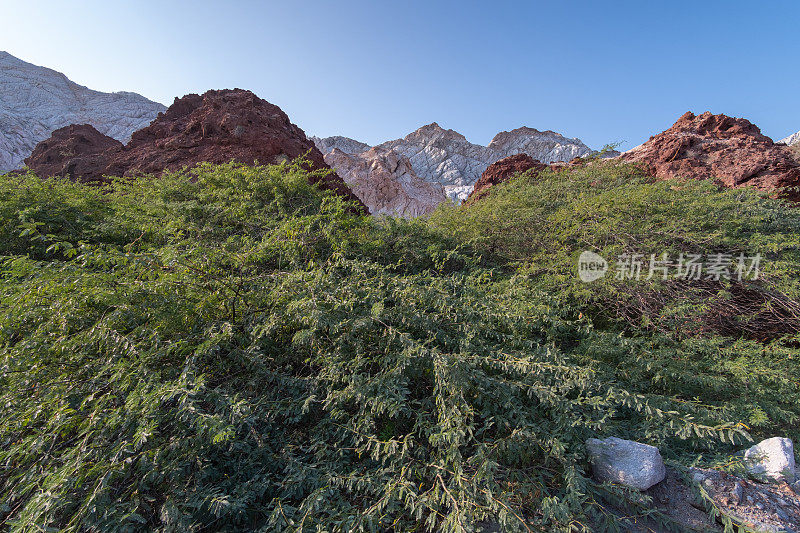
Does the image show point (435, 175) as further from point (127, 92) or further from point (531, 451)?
point (531, 451)

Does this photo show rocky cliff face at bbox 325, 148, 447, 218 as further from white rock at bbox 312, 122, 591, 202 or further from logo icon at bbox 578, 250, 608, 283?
logo icon at bbox 578, 250, 608, 283

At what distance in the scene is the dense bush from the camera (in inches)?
57.6

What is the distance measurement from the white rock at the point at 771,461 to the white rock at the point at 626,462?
25.1 inches

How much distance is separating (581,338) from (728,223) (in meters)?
2.72

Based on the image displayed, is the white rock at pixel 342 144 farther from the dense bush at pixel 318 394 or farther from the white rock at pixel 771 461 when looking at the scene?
the white rock at pixel 771 461

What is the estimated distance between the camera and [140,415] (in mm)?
1522

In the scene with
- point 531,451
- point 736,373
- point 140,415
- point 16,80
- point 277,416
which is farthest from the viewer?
point 16,80

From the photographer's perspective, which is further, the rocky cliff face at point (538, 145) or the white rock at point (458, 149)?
the rocky cliff face at point (538, 145)

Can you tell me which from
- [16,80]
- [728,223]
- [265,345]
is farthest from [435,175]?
[16,80]

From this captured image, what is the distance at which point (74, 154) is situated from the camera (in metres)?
7.92

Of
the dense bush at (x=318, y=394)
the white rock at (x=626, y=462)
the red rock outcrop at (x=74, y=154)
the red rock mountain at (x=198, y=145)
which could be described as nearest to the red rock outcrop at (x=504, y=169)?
the red rock mountain at (x=198, y=145)

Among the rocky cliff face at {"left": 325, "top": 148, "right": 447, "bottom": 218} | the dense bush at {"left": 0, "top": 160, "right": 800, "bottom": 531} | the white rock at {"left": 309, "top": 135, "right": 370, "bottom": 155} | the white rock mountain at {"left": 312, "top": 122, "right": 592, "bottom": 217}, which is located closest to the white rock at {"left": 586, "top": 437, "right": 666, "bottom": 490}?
the dense bush at {"left": 0, "top": 160, "right": 800, "bottom": 531}

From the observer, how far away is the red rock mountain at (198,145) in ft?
22.4

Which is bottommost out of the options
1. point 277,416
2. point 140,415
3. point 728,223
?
point 277,416
